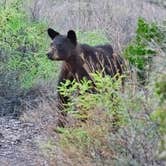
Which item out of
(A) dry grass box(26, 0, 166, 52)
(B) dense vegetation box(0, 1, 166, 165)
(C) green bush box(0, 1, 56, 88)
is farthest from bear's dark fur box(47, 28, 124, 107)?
(A) dry grass box(26, 0, 166, 52)

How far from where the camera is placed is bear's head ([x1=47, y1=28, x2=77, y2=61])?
9109 mm

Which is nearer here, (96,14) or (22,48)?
(22,48)

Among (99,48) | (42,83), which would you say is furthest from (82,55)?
(42,83)

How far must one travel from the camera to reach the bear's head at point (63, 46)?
9.11 m

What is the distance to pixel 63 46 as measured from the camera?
920cm

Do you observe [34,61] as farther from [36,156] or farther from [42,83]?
[36,156]

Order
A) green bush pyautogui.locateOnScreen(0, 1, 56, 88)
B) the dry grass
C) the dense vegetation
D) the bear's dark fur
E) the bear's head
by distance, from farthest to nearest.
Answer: the dry grass → green bush pyautogui.locateOnScreen(0, 1, 56, 88) → the bear's head → the bear's dark fur → the dense vegetation

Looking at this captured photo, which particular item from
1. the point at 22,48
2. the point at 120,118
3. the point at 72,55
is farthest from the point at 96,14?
the point at 120,118

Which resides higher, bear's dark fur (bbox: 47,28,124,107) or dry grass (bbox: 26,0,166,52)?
bear's dark fur (bbox: 47,28,124,107)

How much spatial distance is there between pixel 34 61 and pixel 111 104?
204 inches

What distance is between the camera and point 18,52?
1115 centimetres

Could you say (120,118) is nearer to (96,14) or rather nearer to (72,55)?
(72,55)

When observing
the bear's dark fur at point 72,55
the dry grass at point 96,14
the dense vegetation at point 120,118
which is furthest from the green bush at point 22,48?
the dense vegetation at point 120,118

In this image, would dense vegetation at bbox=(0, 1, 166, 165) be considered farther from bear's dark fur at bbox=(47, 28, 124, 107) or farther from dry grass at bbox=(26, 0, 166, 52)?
dry grass at bbox=(26, 0, 166, 52)
